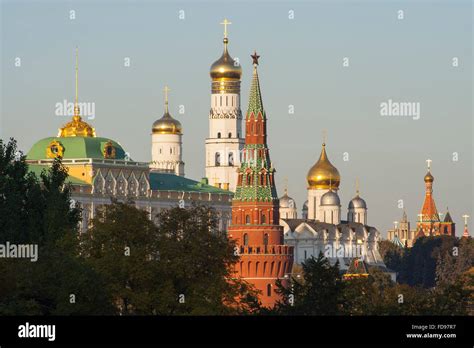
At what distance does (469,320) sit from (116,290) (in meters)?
25.7

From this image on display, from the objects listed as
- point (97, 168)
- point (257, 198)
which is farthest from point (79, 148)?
point (257, 198)

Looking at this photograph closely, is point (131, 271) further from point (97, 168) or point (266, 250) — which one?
point (97, 168)

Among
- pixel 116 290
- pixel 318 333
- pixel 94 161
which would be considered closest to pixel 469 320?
pixel 318 333

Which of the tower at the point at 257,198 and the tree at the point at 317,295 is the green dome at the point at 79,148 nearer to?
the tower at the point at 257,198

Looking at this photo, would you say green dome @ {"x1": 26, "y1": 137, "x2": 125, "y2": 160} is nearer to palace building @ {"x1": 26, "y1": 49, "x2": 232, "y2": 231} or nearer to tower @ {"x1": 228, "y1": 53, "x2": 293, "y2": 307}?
palace building @ {"x1": 26, "y1": 49, "x2": 232, "y2": 231}

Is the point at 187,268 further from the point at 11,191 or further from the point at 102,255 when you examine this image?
the point at 11,191

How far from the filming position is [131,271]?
253ft

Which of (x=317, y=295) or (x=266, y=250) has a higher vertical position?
(x=266, y=250)

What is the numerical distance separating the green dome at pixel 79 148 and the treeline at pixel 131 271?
10364 centimetres

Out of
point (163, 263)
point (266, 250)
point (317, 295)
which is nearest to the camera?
point (317, 295)

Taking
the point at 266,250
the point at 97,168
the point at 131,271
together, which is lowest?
Result: the point at 131,271

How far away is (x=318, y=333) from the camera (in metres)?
50.4

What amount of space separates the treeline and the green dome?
340ft

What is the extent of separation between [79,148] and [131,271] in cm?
11819
